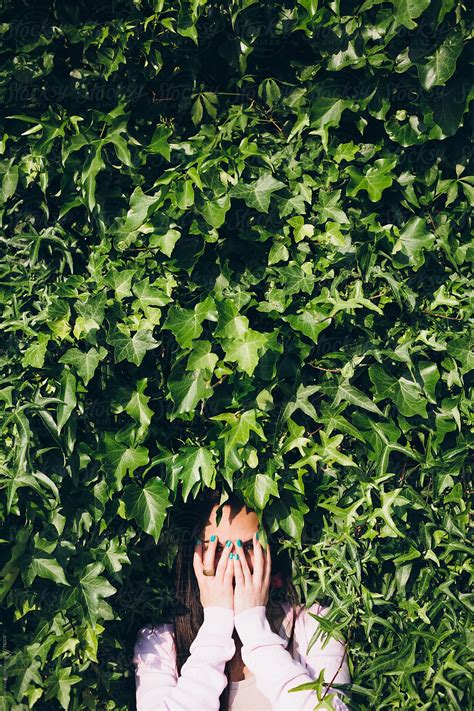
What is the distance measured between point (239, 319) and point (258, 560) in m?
0.77

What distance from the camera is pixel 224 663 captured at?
6.49 feet

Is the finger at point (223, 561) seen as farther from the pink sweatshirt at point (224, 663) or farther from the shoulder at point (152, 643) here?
the shoulder at point (152, 643)

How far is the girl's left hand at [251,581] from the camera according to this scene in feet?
6.59

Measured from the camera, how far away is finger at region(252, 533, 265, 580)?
201cm

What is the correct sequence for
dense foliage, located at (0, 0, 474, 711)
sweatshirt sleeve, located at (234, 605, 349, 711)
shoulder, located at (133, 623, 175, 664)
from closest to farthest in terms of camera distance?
dense foliage, located at (0, 0, 474, 711), sweatshirt sleeve, located at (234, 605, 349, 711), shoulder, located at (133, 623, 175, 664)

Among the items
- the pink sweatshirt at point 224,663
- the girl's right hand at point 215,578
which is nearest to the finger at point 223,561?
the girl's right hand at point 215,578

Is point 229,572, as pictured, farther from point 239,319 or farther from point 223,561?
point 239,319

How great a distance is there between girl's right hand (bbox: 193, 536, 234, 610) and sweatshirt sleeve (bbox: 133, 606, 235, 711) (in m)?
0.03

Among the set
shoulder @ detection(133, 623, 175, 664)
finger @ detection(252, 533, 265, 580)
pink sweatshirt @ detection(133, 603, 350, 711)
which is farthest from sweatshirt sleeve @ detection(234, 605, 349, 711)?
shoulder @ detection(133, 623, 175, 664)

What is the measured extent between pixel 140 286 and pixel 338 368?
1.85 feet

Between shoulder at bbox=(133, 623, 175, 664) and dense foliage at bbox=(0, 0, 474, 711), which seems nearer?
dense foliage at bbox=(0, 0, 474, 711)

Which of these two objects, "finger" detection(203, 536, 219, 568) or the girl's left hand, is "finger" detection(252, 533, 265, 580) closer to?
the girl's left hand

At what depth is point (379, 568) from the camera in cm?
186

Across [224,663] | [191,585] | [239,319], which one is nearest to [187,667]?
[224,663]
